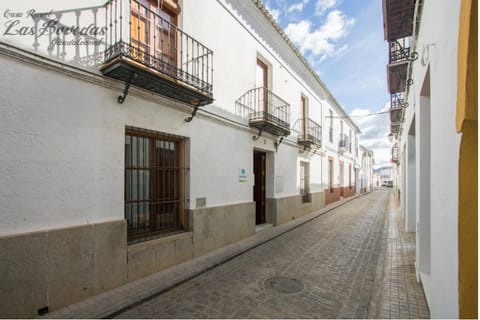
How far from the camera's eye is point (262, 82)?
7859 mm

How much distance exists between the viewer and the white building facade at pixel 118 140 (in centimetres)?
271

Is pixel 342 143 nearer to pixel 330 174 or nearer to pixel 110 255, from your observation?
pixel 330 174

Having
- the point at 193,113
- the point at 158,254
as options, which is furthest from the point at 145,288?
the point at 193,113

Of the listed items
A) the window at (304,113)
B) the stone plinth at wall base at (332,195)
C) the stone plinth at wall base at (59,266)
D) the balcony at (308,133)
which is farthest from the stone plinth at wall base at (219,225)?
the stone plinth at wall base at (332,195)

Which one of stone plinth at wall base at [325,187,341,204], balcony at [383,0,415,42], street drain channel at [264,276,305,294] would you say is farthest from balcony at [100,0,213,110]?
stone plinth at wall base at [325,187,341,204]

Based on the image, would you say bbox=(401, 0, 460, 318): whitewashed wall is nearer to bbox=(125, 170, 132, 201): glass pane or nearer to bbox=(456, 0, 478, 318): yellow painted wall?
bbox=(456, 0, 478, 318): yellow painted wall

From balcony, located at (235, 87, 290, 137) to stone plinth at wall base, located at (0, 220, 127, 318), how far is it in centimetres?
430

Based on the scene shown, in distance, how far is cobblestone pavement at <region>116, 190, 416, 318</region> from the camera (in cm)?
301

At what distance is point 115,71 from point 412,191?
8.01 m

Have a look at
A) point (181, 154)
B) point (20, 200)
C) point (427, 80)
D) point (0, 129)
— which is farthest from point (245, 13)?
point (20, 200)

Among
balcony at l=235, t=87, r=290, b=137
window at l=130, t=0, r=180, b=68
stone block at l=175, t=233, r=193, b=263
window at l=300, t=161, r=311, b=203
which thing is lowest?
stone block at l=175, t=233, r=193, b=263

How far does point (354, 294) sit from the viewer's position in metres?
3.48

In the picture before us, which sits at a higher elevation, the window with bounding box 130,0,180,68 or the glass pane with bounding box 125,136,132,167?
the window with bounding box 130,0,180,68

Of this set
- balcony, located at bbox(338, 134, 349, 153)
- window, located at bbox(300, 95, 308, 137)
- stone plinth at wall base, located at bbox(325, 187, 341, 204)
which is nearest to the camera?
window, located at bbox(300, 95, 308, 137)
